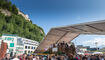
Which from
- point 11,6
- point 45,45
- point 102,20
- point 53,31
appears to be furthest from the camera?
point 11,6

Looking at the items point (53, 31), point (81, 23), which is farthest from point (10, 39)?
point (81, 23)

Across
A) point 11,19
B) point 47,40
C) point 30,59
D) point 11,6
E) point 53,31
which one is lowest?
point 30,59

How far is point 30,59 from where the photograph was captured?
8383 millimetres

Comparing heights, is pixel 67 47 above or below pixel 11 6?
below

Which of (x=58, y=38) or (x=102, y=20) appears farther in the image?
(x=58, y=38)

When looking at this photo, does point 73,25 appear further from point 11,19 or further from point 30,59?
point 11,19

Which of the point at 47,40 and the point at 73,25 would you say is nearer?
the point at 73,25

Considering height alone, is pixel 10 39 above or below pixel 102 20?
below

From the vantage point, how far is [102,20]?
11.1 metres

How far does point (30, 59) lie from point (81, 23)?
7.33 m

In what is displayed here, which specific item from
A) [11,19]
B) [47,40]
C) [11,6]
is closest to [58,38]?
[47,40]

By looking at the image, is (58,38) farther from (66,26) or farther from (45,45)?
(66,26)

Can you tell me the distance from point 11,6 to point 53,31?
6259 centimetres

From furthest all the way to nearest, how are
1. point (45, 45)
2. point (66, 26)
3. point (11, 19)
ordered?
1. point (11, 19)
2. point (45, 45)
3. point (66, 26)
